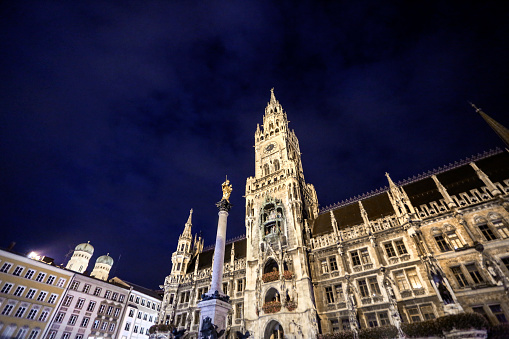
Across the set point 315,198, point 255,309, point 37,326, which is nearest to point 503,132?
point 315,198

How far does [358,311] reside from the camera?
1017 inches

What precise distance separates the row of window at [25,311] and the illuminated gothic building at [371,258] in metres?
17.7

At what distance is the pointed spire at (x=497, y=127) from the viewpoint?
97.5ft

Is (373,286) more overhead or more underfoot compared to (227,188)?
more underfoot

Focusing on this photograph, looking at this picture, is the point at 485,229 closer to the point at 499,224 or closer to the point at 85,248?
the point at 499,224

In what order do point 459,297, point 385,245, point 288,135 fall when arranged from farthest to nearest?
point 288,135, point 385,245, point 459,297

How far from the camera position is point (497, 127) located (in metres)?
31.1

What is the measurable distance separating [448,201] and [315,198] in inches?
804

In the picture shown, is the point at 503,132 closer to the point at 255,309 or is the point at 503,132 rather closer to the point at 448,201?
the point at 448,201

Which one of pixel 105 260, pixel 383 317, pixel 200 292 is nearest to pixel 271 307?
pixel 383 317

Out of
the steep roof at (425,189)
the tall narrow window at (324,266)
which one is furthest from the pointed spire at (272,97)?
the tall narrow window at (324,266)

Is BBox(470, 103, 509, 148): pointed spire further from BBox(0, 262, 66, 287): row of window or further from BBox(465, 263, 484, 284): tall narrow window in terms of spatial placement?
BBox(0, 262, 66, 287): row of window

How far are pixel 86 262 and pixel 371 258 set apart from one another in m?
77.5

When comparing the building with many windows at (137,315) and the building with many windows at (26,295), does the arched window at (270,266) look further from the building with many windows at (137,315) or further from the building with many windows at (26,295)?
the building with many windows at (26,295)
